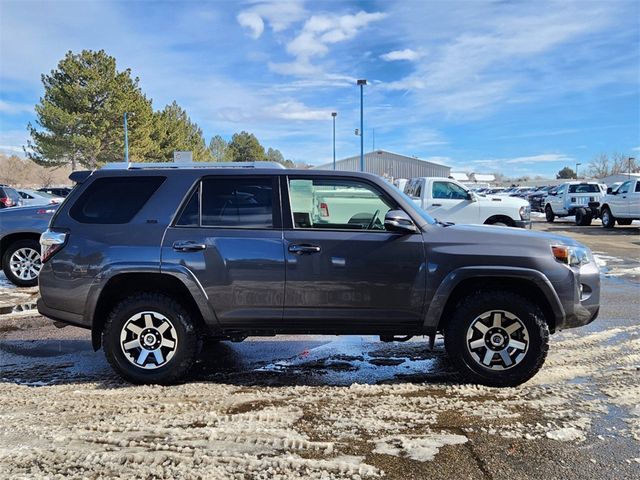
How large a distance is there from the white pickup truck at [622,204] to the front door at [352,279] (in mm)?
18344

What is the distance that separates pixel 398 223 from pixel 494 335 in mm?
1246

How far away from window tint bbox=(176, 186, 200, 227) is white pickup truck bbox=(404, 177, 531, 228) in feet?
30.5

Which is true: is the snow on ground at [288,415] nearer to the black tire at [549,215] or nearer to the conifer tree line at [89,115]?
the black tire at [549,215]

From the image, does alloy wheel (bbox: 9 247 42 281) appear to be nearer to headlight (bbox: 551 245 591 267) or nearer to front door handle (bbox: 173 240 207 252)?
front door handle (bbox: 173 240 207 252)

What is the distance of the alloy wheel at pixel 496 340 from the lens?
4.21 m

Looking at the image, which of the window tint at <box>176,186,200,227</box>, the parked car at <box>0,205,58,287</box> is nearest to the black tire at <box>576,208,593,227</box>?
the parked car at <box>0,205,58,287</box>

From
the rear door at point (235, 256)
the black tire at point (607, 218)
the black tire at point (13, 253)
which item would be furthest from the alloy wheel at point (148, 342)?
the black tire at point (607, 218)

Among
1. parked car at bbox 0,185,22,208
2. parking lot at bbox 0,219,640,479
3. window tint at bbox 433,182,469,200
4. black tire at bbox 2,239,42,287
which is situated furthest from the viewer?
window tint at bbox 433,182,469,200

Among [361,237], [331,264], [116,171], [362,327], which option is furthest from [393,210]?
[116,171]

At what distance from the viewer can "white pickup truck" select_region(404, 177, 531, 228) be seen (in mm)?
12930

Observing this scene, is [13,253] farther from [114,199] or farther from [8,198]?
[8,198]

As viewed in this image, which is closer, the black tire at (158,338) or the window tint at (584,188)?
the black tire at (158,338)

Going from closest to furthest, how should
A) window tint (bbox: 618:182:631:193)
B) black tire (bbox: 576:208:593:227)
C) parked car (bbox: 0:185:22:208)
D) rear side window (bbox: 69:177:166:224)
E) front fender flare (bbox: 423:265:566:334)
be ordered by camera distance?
front fender flare (bbox: 423:265:566:334), rear side window (bbox: 69:177:166:224), parked car (bbox: 0:185:22:208), window tint (bbox: 618:182:631:193), black tire (bbox: 576:208:593:227)

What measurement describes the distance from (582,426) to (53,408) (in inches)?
154
